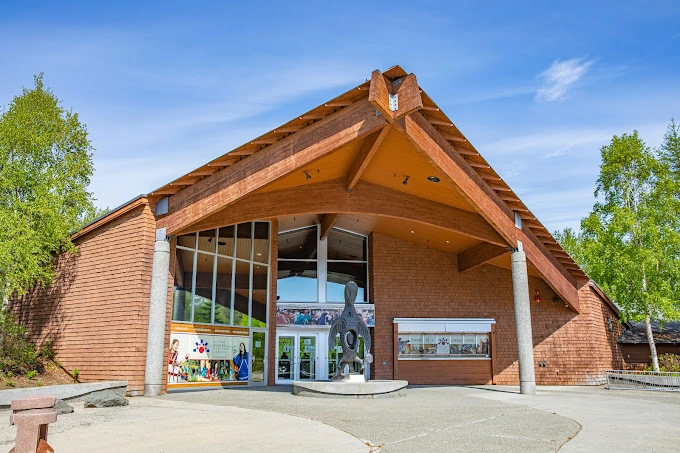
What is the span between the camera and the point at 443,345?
22781mm


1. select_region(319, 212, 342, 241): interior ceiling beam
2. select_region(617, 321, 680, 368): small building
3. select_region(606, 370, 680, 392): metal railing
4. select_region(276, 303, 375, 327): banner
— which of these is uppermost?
select_region(319, 212, 342, 241): interior ceiling beam

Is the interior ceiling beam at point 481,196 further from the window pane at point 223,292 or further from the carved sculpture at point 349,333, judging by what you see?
the window pane at point 223,292

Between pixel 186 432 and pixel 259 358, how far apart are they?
11.3 meters

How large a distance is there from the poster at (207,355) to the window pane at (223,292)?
1.14ft

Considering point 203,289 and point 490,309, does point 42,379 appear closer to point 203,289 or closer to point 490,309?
point 203,289

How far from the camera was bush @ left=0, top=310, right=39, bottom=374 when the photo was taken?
14.4 metres

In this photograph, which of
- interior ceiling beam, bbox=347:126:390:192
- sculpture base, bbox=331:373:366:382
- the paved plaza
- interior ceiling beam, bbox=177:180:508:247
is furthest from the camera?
interior ceiling beam, bbox=177:180:508:247

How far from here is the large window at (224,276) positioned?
1630 cm

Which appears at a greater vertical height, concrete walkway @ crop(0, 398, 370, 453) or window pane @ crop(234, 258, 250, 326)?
window pane @ crop(234, 258, 250, 326)

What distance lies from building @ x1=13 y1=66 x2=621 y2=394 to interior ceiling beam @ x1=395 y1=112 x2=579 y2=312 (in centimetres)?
6

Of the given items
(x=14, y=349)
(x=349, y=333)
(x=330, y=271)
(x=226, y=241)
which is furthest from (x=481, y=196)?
(x=14, y=349)

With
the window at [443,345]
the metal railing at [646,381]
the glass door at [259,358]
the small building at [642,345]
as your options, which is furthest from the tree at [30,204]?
the small building at [642,345]

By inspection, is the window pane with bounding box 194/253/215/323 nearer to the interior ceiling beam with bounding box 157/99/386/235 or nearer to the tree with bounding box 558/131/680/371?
the interior ceiling beam with bounding box 157/99/386/235

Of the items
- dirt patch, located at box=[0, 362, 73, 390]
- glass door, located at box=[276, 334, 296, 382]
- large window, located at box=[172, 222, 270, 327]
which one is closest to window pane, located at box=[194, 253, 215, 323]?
large window, located at box=[172, 222, 270, 327]
